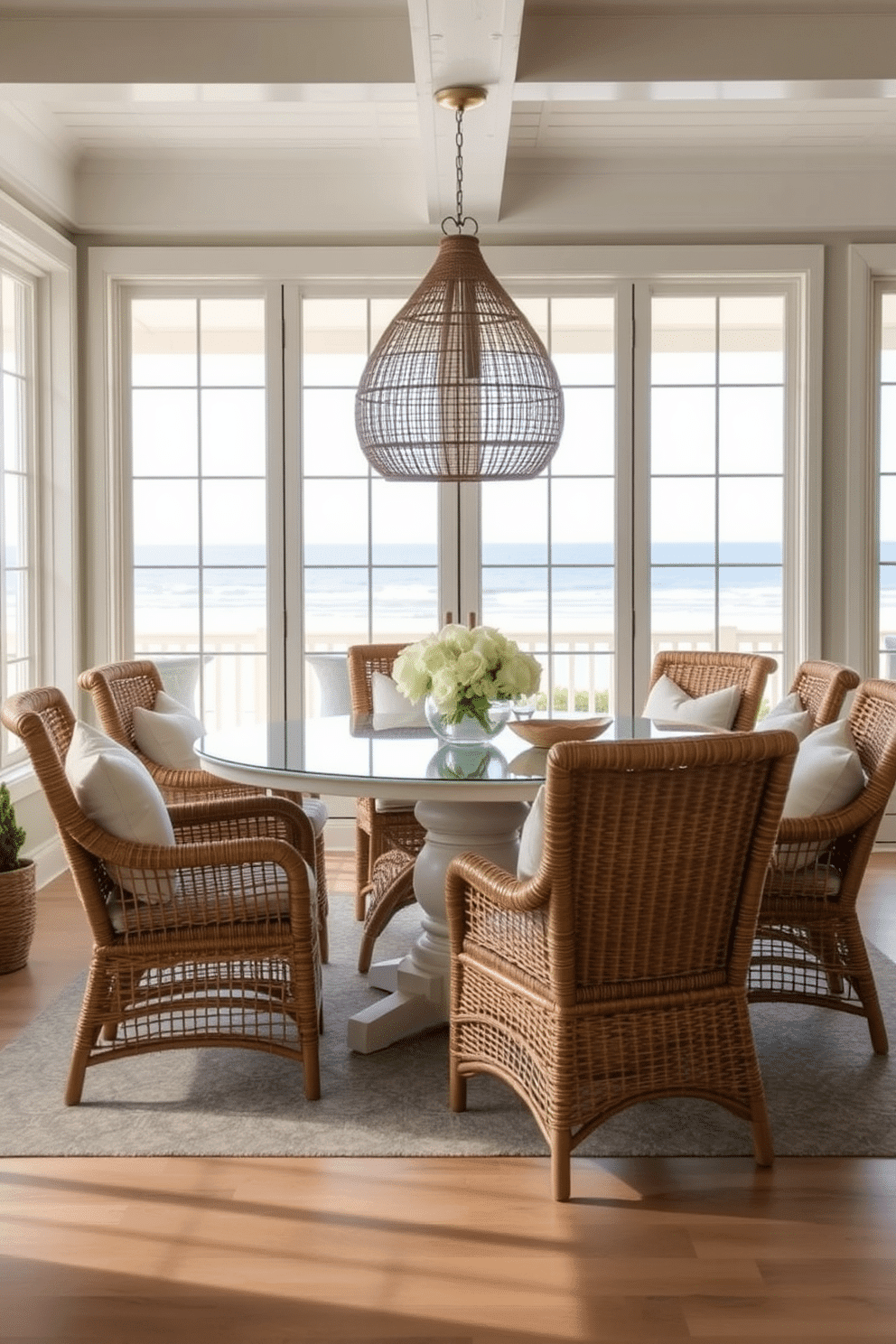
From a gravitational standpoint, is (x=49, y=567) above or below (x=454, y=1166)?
above

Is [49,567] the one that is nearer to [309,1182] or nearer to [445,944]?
[445,944]

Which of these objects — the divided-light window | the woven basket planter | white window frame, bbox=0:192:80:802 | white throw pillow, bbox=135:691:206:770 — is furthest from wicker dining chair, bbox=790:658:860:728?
white window frame, bbox=0:192:80:802

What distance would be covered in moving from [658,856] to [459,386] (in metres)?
1.70

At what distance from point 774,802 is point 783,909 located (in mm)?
817

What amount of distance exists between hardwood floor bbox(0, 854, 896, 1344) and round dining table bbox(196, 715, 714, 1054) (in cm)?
77

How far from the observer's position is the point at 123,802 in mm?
2893

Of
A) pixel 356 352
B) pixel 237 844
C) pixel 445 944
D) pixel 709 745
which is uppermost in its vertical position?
pixel 356 352

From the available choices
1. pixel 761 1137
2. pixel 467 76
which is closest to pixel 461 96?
pixel 467 76

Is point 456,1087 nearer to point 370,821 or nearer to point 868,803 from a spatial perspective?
point 868,803

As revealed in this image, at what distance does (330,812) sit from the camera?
5.83m

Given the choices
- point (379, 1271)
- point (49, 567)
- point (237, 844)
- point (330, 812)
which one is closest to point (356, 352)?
point (49, 567)

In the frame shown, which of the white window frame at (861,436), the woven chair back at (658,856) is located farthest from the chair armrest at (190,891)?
the white window frame at (861,436)

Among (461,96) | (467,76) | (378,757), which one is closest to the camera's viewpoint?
(378,757)

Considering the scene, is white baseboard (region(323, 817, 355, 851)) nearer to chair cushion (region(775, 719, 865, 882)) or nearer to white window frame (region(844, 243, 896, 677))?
white window frame (region(844, 243, 896, 677))
